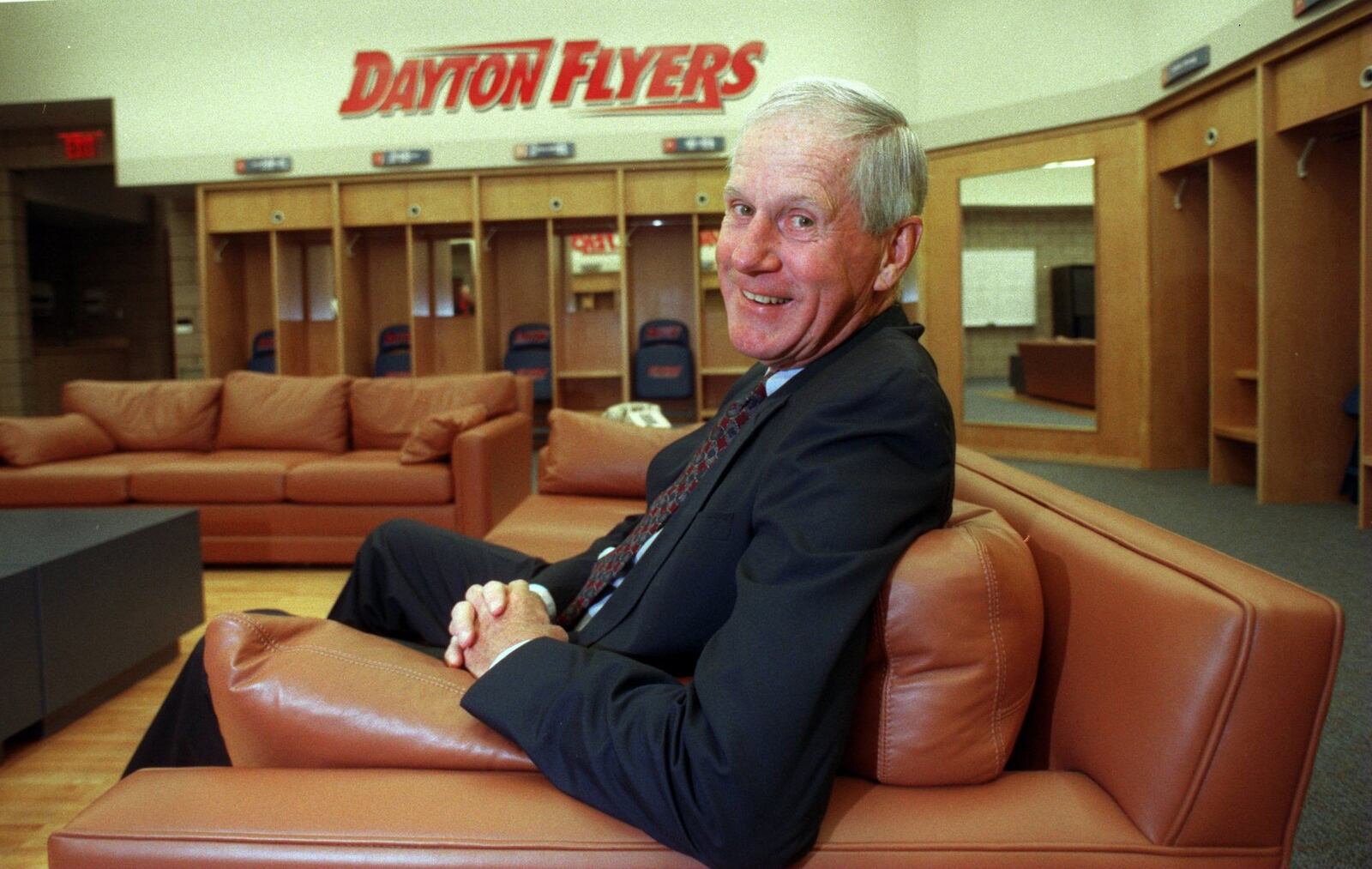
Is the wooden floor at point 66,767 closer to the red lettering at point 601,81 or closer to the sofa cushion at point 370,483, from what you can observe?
the sofa cushion at point 370,483

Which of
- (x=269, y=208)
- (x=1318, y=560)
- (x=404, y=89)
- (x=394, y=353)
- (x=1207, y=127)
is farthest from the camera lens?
(x=394, y=353)

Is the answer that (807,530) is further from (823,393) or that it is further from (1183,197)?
(1183,197)

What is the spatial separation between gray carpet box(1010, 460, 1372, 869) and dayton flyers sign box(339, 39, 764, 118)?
3.84 metres

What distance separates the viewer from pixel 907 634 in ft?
3.02

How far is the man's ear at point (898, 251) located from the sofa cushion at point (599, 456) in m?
2.05

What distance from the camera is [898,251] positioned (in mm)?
1205

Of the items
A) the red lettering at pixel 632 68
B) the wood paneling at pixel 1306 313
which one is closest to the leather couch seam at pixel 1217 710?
the wood paneling at pixel 1306 313

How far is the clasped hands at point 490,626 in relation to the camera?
3.68 feet

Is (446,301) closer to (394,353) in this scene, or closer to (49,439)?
(394,353)

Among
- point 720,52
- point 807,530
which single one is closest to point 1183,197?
point 720,52

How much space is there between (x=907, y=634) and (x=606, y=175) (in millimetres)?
7311

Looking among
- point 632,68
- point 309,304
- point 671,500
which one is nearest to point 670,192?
point 632,68

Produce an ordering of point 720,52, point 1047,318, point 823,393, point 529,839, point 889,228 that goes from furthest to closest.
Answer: point 720,52
point 1047,318
point 889,228
point 823,393
point 529,839

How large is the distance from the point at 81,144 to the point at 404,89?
3.70 meters
